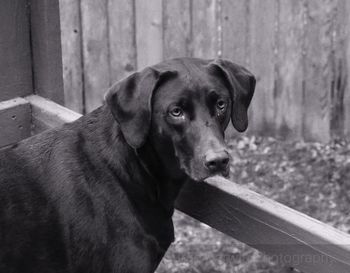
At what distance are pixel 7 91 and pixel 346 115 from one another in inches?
153

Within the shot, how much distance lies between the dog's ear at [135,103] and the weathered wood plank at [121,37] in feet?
12.8

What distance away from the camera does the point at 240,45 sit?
7.40 meters

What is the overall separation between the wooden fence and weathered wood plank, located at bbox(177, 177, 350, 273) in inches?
146

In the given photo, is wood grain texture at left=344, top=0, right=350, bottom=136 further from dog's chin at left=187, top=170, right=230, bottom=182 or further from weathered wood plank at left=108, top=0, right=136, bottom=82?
dog's chin at left=187, top=170, right=230, bottom=182

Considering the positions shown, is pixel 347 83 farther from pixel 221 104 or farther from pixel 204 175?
pixel 204 175

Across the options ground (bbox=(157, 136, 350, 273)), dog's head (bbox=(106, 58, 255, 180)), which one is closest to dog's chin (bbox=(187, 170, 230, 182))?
dog's head (bbox=(106, 58, 255, 180))

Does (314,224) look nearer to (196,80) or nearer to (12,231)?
(196,80)

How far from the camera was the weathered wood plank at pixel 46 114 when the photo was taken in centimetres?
418

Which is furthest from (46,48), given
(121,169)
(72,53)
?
(72,53)

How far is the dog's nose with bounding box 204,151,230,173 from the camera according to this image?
3.21m

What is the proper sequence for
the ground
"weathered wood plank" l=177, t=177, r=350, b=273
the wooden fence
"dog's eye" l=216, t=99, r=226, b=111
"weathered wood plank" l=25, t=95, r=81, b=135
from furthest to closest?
the wooden fence → the ground → "weathered wood plank" l=25, t=95, r=81, b=135 → "dog's eye" l=216, t=99, r=226, b=111 → "weathered wood plank" l=177, t=177, r=350, b=273

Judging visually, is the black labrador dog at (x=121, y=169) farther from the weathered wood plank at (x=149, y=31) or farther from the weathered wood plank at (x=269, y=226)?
the weathered wood plank at (x=149, y=31)

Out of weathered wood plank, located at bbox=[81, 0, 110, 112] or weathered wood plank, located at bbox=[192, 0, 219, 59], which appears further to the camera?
weathered wood plank, located at bbox=[192, 0, 219, 59]

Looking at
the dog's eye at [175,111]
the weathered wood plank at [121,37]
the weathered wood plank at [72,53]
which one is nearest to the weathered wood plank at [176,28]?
the weathered wood plank at [121,37]
